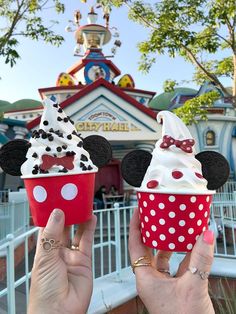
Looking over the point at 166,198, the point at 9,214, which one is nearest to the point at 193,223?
the point at 166,198

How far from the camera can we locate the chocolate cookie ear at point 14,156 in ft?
5.82

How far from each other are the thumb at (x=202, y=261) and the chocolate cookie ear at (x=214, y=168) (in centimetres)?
49

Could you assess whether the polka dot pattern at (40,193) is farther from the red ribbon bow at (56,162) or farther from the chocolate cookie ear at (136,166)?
the chocolate cookie ear at (136,166)

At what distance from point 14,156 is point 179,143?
3.13ft

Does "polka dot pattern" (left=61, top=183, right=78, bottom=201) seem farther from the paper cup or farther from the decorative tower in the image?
the decorative tower

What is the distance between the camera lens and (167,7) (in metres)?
8.04

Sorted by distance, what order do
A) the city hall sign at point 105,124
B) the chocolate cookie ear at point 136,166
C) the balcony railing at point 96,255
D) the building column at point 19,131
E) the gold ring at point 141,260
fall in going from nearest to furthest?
the gold ring at point 141,260, the chocolate cookie ear at point 136,166, the balcony railing at point 96,255, the city hall sign at point 105,124, the building column at point 19,131

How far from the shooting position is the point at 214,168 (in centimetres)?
172

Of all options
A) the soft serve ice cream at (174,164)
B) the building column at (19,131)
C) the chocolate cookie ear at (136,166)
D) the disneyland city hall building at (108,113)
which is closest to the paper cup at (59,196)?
the chocolate cookie ear at (136,166)

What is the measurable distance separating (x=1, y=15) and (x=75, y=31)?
8514 millimetres

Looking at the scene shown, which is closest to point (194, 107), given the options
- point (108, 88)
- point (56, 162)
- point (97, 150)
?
point (108, 88)

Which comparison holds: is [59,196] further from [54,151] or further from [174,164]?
[174,164]

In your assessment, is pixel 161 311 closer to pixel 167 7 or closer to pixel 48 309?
pixel 48 309

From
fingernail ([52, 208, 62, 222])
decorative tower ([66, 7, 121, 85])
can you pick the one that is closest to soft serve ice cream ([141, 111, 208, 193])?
fingernail ([52, 208, 62, 222])
